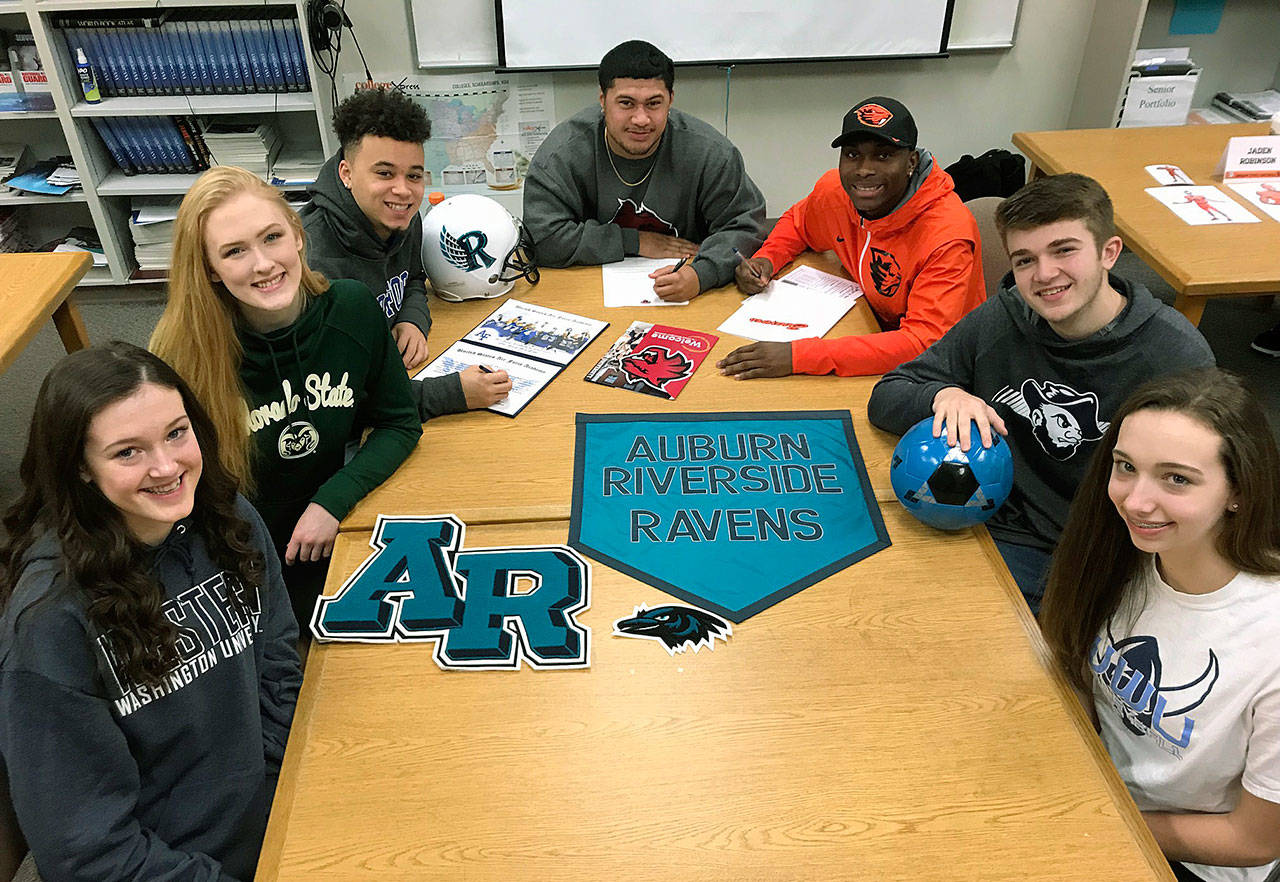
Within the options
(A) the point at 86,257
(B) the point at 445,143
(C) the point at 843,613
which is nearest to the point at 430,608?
(C) the point at 843,613

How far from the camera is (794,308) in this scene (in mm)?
2252

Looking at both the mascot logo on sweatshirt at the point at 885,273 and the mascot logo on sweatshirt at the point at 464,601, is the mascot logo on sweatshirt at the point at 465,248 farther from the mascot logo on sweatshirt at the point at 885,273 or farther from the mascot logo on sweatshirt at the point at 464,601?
the mascot logo on sweatshirt at the point at 885,273

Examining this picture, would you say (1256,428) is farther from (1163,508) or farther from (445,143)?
(445,143)

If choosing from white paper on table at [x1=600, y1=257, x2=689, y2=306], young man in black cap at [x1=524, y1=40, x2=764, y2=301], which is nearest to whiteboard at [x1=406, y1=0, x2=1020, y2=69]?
young man in black cap at [x1=524, y1=40, x2=764, y2=301]

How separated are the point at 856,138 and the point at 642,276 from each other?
0.62 metres

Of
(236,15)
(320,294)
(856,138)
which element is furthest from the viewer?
(236,15)

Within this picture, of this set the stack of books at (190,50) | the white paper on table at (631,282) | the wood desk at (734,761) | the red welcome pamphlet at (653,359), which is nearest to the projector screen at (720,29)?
the stack of books at (190,50)

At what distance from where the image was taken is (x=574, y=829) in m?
1.16

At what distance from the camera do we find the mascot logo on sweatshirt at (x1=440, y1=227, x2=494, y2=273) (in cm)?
218

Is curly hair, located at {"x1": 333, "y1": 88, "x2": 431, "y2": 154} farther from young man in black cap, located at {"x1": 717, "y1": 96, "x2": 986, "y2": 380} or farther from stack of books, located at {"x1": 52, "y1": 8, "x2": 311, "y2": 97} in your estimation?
stack of books, located at {"x1": 52, "y1": 8, "x2": 311, "y2": 97}

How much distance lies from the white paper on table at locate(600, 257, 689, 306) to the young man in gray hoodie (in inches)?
19.2

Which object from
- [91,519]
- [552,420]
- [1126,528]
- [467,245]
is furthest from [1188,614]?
[467,245]

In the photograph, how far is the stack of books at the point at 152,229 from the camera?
382 centimetres

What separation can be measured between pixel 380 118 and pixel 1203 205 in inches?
86.6
